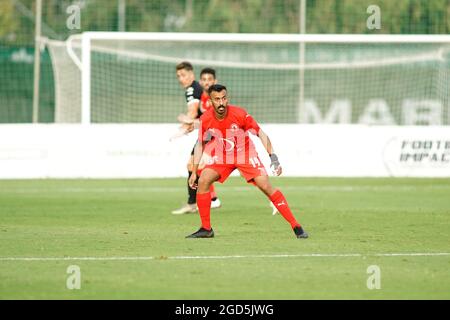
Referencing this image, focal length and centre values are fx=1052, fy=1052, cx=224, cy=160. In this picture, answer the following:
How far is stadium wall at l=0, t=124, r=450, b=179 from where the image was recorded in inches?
881

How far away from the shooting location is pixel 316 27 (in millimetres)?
33406

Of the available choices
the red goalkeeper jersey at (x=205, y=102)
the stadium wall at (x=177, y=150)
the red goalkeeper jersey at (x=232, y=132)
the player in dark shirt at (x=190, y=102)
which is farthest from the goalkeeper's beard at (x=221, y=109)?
the stadium wall at (x=177, y=150)

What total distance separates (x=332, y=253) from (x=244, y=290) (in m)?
2.43

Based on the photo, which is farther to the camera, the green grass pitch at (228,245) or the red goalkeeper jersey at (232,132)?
the red goalkeeper jersey at (232,132)

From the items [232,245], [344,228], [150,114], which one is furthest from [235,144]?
[150,114]

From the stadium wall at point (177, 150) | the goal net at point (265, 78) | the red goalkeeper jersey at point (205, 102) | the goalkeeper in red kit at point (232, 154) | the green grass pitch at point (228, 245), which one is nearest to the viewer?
the green grass pitch at point (228, 245)

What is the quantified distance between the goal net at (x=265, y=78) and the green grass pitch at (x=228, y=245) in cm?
508

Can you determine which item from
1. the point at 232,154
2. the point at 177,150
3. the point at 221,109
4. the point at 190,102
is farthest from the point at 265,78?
the point at 221,109

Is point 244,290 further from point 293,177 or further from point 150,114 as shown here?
point 150,114

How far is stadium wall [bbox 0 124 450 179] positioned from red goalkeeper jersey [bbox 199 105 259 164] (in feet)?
32.9

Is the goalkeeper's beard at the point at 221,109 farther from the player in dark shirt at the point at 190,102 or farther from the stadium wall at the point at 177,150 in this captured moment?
the stadium wall at the point at 177,150

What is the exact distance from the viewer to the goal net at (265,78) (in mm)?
23719

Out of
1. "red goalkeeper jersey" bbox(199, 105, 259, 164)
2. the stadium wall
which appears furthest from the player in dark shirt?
the stadium wall

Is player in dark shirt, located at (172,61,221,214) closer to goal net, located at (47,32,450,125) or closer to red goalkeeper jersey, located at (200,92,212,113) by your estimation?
red goalkeeper jersey, located at (200,92,212,113)
